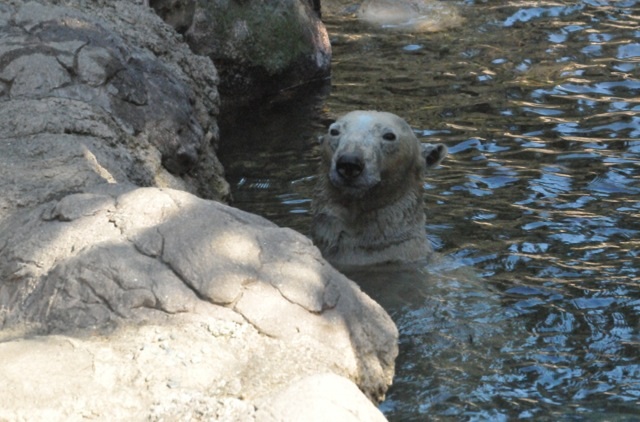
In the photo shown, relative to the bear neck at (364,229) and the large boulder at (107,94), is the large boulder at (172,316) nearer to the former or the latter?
the large boulder at (107,94)

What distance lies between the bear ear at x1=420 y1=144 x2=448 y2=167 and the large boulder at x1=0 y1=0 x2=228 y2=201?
1.38 m

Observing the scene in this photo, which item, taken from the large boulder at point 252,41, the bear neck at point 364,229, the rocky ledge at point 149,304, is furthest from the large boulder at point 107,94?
the large boulder at point 252,41

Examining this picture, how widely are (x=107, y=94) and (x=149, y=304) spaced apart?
2.48 metres

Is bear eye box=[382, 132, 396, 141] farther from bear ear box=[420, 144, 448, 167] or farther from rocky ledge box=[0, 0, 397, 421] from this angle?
rocky ledge box=[0, 0, 397, 421]

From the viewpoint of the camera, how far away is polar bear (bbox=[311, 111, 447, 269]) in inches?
274

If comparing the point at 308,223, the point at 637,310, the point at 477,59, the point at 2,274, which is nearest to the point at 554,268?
the point at 637,310

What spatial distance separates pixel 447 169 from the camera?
888cm

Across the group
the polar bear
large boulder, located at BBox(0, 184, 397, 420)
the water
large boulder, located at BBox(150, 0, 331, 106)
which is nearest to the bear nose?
the polar bear

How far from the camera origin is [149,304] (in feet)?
13.7

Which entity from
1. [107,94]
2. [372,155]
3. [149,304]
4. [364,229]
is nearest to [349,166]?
[372,155]

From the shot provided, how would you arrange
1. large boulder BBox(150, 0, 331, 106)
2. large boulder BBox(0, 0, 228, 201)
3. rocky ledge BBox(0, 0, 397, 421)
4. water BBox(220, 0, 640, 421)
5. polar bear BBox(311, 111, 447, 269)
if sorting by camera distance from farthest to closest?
large boulder BBox(150, 0, 331, 106) < polar bear BBox(311, 111, 447, 269) < large boulder BBox(0, 0, 228, 201) < water BBox(220, 0, 640, 421) < rocky ledge BBox(0, 0, 397, 421)

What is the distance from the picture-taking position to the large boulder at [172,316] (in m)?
3.75

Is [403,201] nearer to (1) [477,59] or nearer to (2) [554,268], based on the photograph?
(2) [554,268]

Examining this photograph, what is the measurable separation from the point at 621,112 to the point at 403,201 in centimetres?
351
